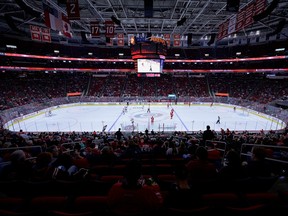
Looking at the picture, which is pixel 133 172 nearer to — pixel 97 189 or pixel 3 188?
pixel 97 189

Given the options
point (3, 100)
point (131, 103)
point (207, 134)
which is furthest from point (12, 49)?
point (207, 134)

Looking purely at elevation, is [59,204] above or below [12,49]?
below

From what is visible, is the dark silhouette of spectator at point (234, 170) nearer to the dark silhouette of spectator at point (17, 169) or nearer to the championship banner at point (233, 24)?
the dark silhouette of spectator at point (17, 169)

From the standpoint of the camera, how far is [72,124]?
71.9 feet

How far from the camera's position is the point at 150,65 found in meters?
24.3

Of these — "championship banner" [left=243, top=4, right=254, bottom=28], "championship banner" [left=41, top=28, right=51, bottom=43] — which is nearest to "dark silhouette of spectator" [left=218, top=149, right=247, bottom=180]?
"championship banner" [left=243, top=4, right=254, bottom=28]

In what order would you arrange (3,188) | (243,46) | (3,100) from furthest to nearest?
1. (243,46)
2. (3,100)
3. (3,188)

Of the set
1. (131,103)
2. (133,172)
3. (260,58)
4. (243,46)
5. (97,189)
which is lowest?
(131,103)

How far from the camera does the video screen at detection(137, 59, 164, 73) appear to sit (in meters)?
23.9

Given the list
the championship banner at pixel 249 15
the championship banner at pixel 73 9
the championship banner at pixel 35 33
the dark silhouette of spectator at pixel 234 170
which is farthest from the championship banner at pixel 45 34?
the dark silhouette of spectator at pixel 234 170

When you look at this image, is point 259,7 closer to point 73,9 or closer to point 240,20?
point 240,20

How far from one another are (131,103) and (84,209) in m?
36.8

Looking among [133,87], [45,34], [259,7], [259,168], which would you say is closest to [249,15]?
[259,7]

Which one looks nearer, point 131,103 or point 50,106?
point 50,106
